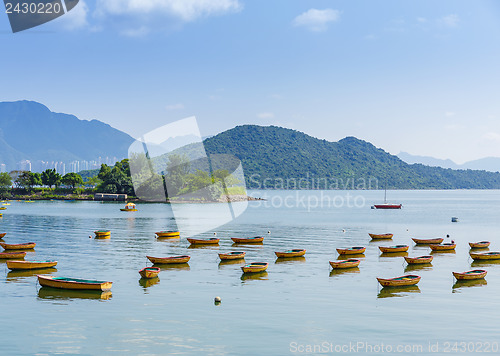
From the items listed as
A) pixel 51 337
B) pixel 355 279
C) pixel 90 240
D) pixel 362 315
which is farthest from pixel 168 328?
pixel 90 240

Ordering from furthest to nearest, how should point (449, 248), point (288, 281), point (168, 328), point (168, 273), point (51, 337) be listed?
point (449, 248) < point (168, 273) < point (288, 281) < point (168, 328) < point (51, 337)

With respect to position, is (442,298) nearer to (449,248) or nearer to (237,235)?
(449,248)

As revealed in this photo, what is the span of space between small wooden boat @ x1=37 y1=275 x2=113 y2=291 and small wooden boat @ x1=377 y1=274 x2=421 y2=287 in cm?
2486

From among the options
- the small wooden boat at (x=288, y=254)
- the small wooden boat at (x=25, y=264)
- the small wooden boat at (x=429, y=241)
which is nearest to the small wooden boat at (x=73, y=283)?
the small wooden boat at (x=25, y=264)

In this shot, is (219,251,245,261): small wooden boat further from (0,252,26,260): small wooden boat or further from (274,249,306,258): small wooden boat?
(0,252,26,260): small wooden boat

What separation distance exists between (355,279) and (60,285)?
29.0 metres

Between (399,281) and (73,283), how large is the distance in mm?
29765

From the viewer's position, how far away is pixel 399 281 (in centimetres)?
4688

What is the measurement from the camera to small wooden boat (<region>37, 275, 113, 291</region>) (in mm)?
42812

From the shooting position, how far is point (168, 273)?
53.9 m

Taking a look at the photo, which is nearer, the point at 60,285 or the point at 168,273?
the point at 60,285

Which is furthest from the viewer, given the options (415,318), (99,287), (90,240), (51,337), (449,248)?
(90,240)

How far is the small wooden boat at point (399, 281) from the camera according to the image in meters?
46.3

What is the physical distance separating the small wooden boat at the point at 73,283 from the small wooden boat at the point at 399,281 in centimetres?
2486
